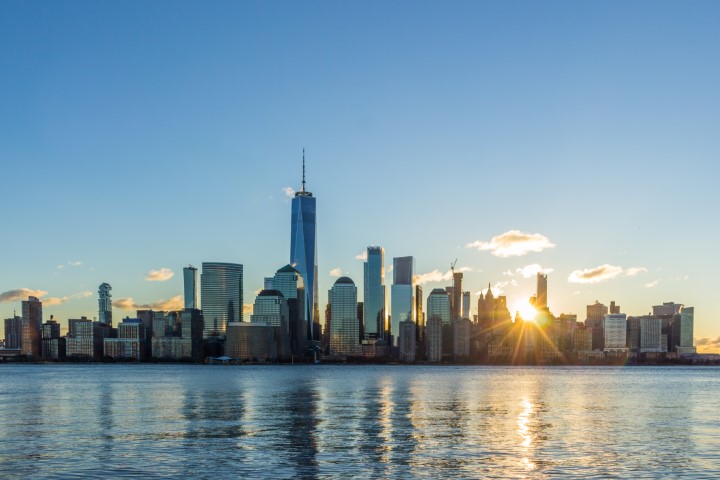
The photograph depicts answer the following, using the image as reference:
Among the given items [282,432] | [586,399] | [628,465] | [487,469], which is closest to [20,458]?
[282,432]

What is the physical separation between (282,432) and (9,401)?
7250cm

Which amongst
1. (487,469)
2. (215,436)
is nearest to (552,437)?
(487,469)

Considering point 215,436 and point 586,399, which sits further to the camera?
point 586,399

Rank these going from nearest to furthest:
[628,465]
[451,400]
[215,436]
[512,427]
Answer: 1. [628,465]
2. [215,436]
3. [512,427]
4. [451,400]

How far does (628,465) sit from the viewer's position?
57781 millimetres

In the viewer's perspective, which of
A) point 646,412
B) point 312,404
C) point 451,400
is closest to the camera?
point 646,412

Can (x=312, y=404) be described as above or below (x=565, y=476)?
below

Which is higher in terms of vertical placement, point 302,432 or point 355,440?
point 355,440

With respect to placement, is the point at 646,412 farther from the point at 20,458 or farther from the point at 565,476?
the point at 20,458

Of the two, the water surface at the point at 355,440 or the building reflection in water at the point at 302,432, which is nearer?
the water surface at the point at 355,440

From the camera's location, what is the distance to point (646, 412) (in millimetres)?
109188

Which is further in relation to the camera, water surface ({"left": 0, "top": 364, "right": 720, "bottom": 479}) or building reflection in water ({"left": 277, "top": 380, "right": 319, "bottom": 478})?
building reflection in water ({"left": 277, "top": 380, "right": 319, "bottom": 478})

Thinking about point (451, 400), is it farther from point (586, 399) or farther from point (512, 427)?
point (512, 427)

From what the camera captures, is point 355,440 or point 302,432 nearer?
point 355,440
